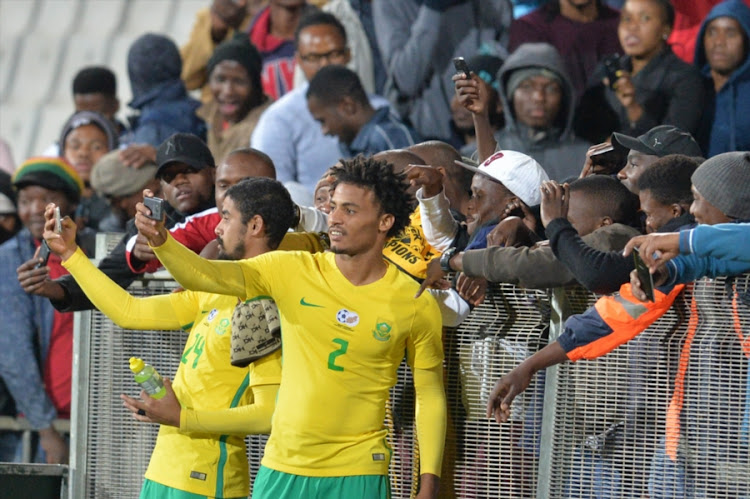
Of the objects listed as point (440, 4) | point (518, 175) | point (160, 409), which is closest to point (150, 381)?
point (160, 409)

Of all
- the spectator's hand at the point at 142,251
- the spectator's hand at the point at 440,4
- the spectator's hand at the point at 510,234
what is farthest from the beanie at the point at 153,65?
the spectator's hand at the point at 510,234

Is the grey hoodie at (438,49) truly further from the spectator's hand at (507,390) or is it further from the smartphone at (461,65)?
the spectator's hand at (507,390)

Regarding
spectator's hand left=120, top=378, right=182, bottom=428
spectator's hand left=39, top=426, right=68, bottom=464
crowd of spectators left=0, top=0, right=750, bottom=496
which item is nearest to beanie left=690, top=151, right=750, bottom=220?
crowd of spectators left=0, top=0, right=750, bottom=496

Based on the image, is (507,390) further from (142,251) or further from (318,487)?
(142,251)

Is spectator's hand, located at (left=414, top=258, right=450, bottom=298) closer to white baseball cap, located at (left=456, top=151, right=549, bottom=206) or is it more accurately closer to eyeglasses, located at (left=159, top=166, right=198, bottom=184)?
white baseball cap, located at (left=456, top=151, right=549, bottom=206)

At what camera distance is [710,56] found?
8.48m

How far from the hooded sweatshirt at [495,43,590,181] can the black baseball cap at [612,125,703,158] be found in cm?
162

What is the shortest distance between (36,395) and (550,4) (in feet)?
13.8

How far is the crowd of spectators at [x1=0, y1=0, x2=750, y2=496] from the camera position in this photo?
5.50 m

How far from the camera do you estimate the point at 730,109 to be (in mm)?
8258

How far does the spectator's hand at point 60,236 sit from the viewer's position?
210 inches

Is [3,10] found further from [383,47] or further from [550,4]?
[550,4]

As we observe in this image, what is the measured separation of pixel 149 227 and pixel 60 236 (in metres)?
0.71

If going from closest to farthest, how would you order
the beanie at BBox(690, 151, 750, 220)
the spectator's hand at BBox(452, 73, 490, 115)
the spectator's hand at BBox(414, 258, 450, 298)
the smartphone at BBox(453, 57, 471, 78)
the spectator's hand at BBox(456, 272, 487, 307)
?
the beanie at BBox(690, 151, 750, 220), the spectator's hand at BBox(414, 258, 450, 298), the spectator's hand at BBox(456, 272, 487, 307), the smartphone at BBox(453, 57, 471, 78), the spectator's hand at BBox(452, 73, 490, 115)
